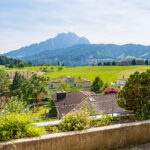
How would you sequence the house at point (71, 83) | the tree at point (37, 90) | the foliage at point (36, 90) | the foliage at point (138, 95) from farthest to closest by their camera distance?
the house at point (71, 83) < the foliage at point (36, 90) < the tree at point (37, 90) < the foliage at point (138, 95)

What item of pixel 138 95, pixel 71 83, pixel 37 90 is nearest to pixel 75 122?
pixel 138 95

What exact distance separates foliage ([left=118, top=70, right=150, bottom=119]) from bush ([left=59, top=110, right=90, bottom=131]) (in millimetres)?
1859

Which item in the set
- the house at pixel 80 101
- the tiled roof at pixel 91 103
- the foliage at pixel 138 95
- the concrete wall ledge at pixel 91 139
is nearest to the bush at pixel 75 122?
the concrete wall ledge at pixel 91 139

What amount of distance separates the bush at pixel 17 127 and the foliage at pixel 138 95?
3127 mm

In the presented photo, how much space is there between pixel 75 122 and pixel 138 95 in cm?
242

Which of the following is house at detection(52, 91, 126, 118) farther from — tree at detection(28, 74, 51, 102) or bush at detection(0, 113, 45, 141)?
tree at detection(28, 74, 51, 102)

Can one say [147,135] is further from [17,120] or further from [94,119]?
[17,120]

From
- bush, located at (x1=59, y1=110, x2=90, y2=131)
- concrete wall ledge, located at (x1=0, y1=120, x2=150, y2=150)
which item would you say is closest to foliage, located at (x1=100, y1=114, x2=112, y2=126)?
concrete wall ledge, located at (x1=0, y1=120, x2=150, y2=150)

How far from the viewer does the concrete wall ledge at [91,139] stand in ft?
12.3

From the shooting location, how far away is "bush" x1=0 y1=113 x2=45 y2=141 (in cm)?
385

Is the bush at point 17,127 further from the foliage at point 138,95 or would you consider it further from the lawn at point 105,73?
the lawn at point 105,73

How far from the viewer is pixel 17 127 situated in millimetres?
3949

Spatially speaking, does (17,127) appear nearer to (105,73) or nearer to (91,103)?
(91,103)

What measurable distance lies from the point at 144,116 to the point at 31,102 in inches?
1761
